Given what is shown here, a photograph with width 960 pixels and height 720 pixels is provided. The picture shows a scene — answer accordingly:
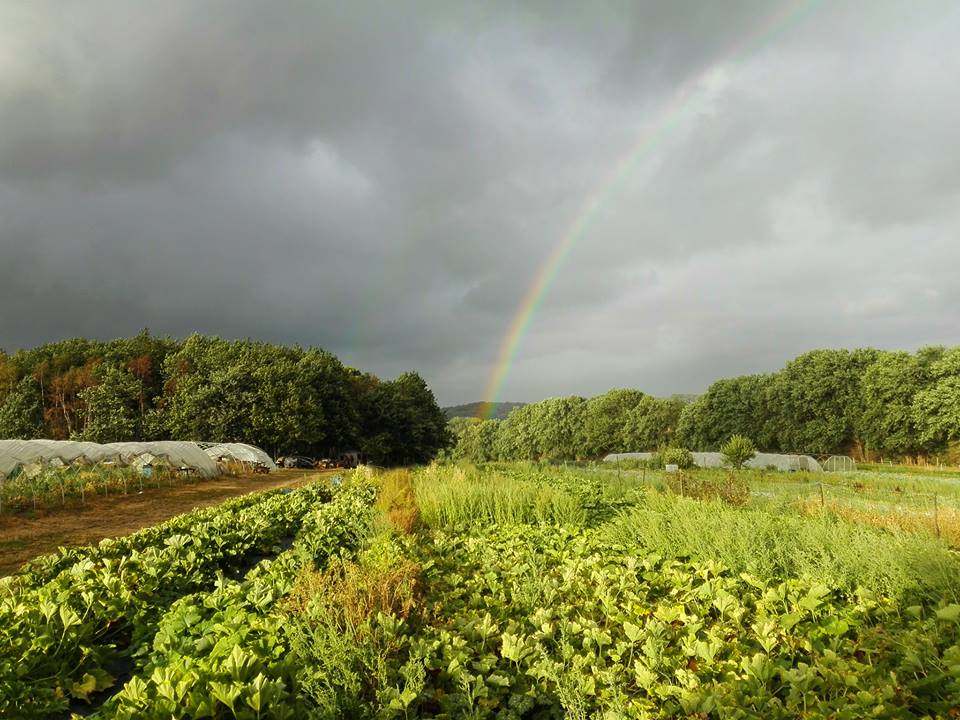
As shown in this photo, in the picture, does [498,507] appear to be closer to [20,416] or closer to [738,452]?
[738,452]

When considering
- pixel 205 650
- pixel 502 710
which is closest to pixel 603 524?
pixel 502 710

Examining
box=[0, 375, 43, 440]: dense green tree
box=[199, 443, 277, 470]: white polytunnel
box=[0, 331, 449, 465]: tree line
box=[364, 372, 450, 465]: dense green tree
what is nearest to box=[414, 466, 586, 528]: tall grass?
box=[199, 443, 277, 470]: white polytunnel

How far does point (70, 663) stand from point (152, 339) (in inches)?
2224

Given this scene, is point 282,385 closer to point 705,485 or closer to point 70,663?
point 705,485

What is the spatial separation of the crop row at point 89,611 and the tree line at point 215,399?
34.1 m

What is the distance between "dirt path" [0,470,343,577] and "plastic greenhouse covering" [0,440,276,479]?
396 cm

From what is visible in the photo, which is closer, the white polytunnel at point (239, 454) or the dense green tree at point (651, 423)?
the white polytunnel at point (239, 454)

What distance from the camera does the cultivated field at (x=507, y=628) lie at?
2824 mm

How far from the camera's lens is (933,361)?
42.0 meters

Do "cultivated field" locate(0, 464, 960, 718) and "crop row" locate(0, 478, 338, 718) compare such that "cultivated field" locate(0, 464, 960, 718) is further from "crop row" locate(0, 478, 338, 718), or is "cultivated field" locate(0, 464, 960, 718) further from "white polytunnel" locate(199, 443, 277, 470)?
"white polytunnel" locate(199, 443, 277, 470)

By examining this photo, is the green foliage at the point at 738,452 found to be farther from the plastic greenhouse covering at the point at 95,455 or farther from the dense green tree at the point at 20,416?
the dense green tree at the point at 20,416

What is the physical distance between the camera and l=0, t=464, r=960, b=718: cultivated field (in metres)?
2.82

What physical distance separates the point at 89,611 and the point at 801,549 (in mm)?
6408

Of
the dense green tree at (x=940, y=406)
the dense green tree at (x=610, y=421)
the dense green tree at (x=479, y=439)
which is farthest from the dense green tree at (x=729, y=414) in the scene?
the dense green tree at (x=479, y=439)
